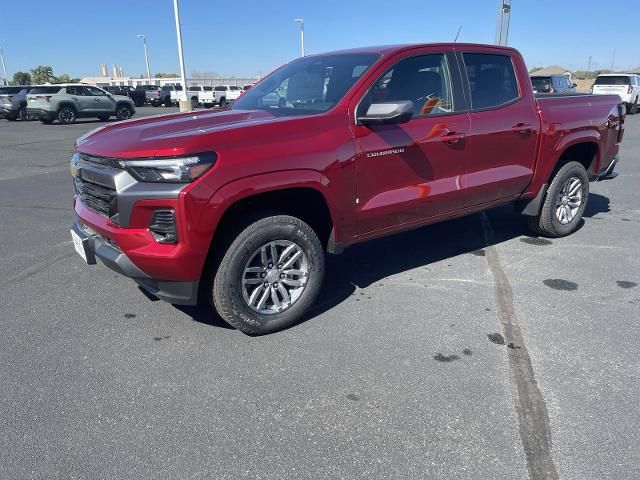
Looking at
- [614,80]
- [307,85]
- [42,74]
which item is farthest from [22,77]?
[307,85]

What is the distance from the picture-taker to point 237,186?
305 centimetres

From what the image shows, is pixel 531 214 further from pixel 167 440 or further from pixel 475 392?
pixel 167 440

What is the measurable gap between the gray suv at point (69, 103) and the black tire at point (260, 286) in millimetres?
22925

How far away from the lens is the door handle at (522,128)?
4.58 m

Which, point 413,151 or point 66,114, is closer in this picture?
point 413,151

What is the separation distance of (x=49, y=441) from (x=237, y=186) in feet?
5.43

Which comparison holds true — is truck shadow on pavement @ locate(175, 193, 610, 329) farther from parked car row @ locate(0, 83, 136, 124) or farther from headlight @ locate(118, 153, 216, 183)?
parked car row @ locate(0, 83, 136, 124)

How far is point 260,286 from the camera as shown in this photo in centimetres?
344

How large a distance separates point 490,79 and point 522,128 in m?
0.54

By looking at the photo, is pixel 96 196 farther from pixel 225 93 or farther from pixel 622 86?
pixel 225 93

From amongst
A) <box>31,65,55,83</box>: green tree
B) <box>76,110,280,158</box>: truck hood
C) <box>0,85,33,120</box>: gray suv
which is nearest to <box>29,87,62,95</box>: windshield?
<box>0,85,33,120</box>: gray suv

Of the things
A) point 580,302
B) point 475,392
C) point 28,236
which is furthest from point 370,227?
point 28,236

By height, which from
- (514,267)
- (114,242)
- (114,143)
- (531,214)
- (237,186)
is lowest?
(514,267)

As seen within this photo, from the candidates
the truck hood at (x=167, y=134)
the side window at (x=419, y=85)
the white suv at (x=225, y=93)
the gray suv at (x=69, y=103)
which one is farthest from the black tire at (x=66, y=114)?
the side window at (x=419, y=85)
